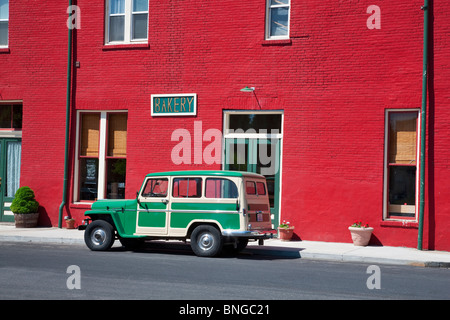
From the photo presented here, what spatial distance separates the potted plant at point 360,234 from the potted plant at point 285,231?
5.01 ft

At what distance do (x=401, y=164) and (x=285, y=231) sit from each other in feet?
10.7

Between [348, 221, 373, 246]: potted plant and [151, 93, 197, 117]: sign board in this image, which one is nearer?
[348, 221, 373, 246]: potted plant

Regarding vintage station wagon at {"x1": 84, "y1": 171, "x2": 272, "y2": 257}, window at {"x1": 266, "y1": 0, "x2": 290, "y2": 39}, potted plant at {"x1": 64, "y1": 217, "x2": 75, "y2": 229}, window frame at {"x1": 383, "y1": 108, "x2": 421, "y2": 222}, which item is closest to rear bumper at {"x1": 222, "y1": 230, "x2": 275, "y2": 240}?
vintage station wagon at {"x1": 84, "y1": 171, "x2": 272, "y2": 257}

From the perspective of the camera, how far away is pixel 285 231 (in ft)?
50.9

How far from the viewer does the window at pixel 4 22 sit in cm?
1891

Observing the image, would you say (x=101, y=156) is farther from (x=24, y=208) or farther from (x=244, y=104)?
(x=244, y=104)

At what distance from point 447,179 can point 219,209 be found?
5644mm

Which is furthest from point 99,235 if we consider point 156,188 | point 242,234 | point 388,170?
point 388,170

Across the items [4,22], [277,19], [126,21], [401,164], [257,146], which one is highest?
[4,22]

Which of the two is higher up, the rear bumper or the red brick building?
the red brick building

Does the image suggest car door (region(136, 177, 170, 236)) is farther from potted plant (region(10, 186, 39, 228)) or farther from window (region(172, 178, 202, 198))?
potted plant (region(10, 186, 39, 228))

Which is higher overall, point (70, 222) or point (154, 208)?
Answer: point (154, 208)

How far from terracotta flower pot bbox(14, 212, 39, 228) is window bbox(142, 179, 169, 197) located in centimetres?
607

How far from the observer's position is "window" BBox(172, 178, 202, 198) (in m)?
12.7
